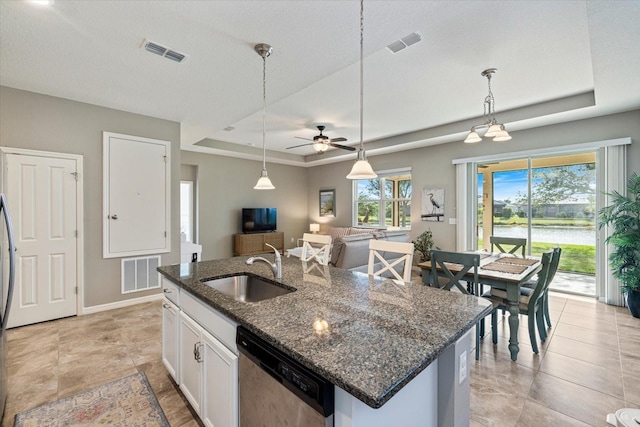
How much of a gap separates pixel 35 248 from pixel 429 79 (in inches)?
196

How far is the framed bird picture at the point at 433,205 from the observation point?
5859 mm

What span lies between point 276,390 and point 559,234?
5.48m

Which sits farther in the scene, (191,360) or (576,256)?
(576,256)

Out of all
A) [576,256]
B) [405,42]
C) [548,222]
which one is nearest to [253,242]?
[405,42]

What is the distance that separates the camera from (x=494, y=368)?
2.43 meters

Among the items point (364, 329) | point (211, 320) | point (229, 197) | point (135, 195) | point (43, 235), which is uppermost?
point (229, 197)

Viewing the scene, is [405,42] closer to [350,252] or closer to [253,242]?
[350,252]

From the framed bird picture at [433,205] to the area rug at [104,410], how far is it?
17.8 ft

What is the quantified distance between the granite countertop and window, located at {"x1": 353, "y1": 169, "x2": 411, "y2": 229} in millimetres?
4983

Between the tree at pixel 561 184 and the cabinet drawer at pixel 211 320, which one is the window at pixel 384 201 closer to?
the tree at pixel 561 184

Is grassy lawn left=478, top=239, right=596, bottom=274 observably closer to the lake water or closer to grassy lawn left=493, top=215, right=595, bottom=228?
the lake water

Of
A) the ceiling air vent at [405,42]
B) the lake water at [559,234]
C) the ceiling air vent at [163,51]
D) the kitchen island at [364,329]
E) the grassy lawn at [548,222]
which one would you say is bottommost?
the kitchen island at [364,329]

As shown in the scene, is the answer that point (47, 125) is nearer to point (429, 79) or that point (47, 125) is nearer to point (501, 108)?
point (429, 79)

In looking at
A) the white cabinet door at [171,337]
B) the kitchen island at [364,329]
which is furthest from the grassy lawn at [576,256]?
the white cabinet door at [171,337]
